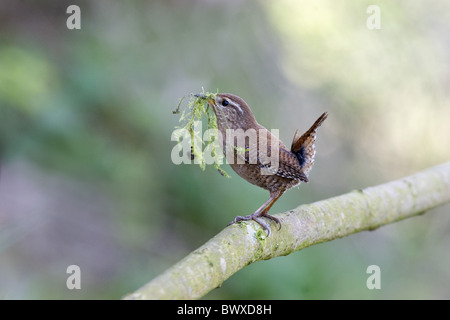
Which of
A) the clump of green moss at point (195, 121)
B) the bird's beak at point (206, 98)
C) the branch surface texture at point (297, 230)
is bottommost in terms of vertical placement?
the branch surface texture at point (297, 230)

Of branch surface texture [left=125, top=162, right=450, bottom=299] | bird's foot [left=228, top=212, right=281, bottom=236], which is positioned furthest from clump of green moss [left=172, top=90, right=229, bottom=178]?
branch surface texture [left=125, top=162, right=450, bottom=299]

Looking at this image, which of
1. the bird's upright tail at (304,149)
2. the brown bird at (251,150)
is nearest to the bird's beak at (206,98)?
the brown bird at (251,150)

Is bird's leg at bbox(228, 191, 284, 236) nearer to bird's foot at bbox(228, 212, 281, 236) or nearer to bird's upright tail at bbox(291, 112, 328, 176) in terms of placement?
bird's foot at bbox(228, 212, 281, 236)

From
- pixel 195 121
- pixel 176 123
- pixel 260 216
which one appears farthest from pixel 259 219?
pixel 176 123

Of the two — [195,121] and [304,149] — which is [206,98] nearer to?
[195,121]

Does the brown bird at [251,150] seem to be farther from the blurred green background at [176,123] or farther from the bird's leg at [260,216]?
the blurred green background at [176,123]

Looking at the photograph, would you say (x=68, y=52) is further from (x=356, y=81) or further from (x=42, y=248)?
(x=356, y=81)

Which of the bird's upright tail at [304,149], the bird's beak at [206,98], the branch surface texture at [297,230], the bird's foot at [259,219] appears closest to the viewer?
the branch surface texture at [297,230]
